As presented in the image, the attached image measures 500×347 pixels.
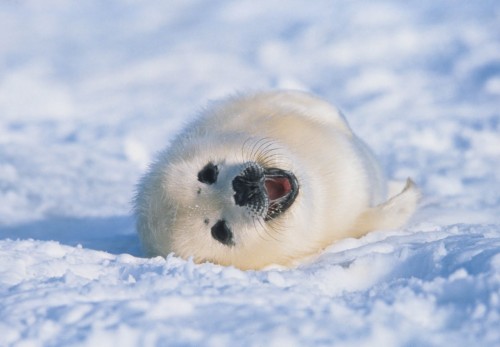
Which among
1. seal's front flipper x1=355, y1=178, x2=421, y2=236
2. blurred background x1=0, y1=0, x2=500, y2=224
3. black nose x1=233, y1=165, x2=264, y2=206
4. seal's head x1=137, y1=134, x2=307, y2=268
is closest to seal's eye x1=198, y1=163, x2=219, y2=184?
seal's head x1=137, y1=134, x2=307, y2=268

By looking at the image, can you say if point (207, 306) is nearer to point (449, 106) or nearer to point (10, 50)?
point (449, 106)

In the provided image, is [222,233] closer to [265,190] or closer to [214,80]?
[265,190]

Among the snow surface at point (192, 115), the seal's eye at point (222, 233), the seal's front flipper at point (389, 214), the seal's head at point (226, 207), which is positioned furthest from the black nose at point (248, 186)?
the seal's front flipper at point (389, 214)

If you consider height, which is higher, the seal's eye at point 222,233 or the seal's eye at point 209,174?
the seal's eye at point 209,174

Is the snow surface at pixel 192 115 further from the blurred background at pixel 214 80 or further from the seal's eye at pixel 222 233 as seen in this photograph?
the seal's eye at pixel 222 233

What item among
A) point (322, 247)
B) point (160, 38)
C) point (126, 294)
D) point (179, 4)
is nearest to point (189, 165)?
point (322, 247)

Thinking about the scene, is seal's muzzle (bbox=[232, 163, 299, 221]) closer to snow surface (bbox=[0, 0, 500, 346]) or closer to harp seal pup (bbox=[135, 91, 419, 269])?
harp seal pup (bbox=[135, 91, 419, 269])
